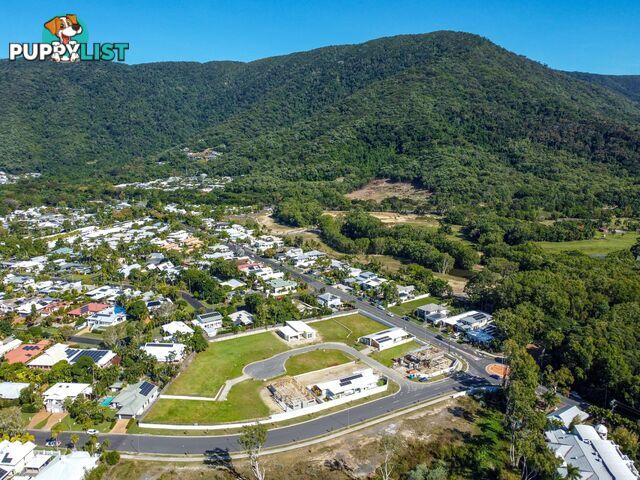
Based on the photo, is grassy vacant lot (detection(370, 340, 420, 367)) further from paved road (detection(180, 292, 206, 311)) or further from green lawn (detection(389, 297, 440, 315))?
paved road (detection(180, 292, 206, 311))

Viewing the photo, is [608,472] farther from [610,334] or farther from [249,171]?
[249,171]

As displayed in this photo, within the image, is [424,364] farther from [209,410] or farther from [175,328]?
[175,328]

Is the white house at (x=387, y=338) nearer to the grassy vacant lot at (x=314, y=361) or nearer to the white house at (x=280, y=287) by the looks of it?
the grassy vacant lot at (x=314, y=361)

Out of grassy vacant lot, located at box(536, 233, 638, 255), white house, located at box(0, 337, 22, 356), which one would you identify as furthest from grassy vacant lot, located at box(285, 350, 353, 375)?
grassy vacant lot, located at box(536, 233, 638, 255)

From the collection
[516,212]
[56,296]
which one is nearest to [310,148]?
[516,212]

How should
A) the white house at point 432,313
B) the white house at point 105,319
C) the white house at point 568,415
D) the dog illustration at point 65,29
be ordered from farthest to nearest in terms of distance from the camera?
the dog illustration at point 65,29 < the white house at point 432,313 < the white house at point 105,319 < the white house at point 568,415

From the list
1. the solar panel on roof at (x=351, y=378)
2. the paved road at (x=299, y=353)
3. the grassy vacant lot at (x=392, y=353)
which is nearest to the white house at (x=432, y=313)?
the grassy vacant lot at (x=392, y=353)
